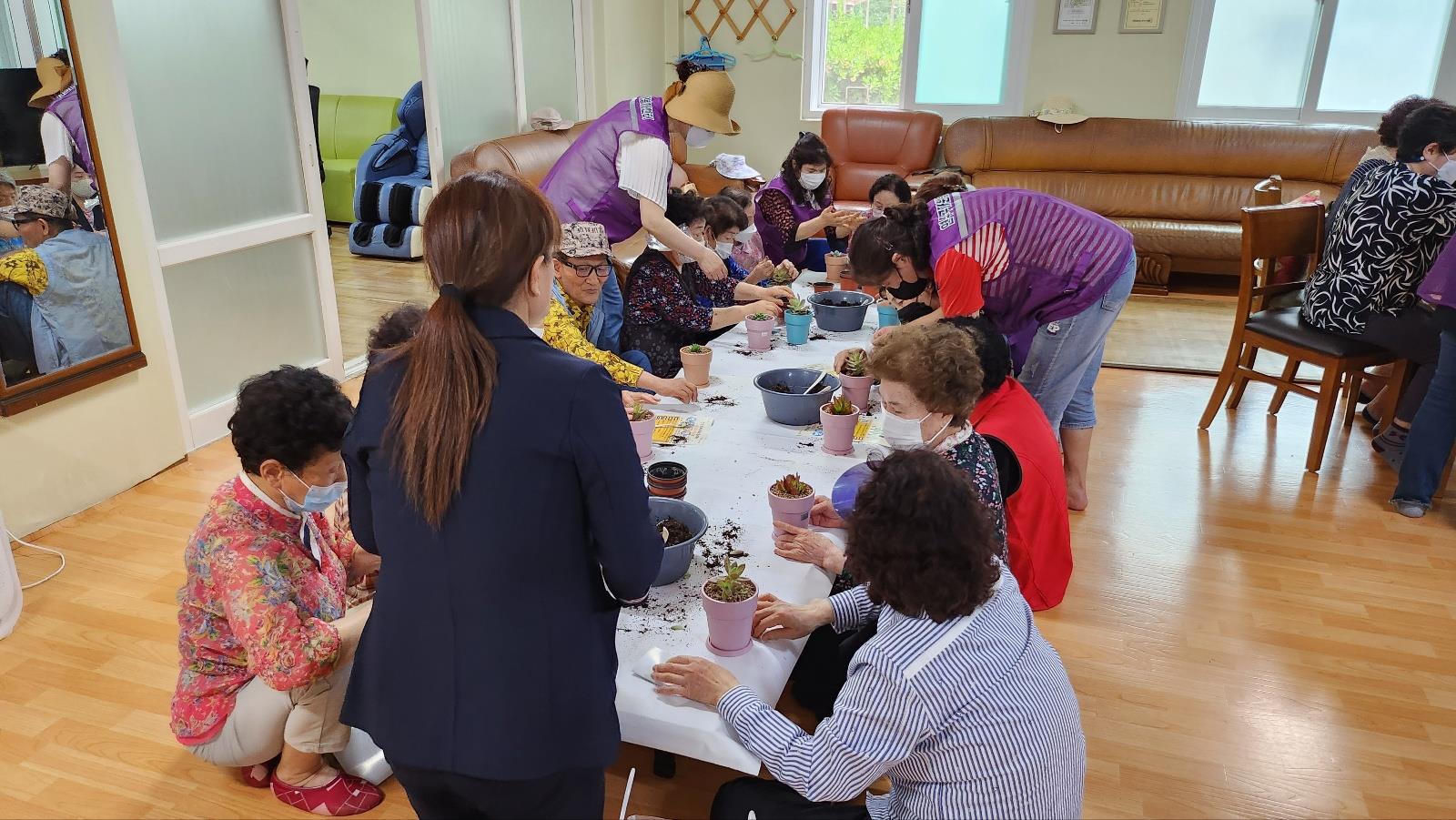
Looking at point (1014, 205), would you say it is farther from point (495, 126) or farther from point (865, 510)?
point (495, 126)

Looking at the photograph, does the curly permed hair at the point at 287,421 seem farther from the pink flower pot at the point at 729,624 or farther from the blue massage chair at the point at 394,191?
the blue massage chair at the point at 394,191

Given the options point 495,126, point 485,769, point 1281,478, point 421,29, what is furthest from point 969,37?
point 485,769

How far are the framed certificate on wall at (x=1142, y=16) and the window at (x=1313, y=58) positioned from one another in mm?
Answer: 234

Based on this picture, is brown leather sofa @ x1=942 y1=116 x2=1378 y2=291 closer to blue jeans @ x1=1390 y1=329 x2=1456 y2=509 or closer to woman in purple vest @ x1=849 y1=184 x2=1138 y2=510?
blue jeans @ x1=1390 y1=329 x2=1456 y2=509

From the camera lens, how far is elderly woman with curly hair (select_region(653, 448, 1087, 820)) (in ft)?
4.26

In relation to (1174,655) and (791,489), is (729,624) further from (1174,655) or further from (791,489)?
(1174,655)

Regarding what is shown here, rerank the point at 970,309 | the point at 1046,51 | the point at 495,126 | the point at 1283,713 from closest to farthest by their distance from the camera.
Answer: the point at 1283,713, the point at 970,309, the point at 495,126, the point at 1046,51

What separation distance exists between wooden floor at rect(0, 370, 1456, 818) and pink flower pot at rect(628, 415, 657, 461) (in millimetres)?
683

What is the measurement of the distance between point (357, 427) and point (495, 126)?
5.05 meters

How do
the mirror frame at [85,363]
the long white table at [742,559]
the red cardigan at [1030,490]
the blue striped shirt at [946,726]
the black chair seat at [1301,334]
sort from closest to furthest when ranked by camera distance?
the blue striped shirt at [946,726] < the long white table at [742,559] < the red cardigan at [1030,490] < the mirror frame at [85,363] < the black chair seat at [1301,334]

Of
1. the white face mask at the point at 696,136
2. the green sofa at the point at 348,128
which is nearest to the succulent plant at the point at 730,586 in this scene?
the white face mask at the point at 696,136

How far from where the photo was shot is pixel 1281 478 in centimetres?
362

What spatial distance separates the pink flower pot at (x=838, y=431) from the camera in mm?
2230

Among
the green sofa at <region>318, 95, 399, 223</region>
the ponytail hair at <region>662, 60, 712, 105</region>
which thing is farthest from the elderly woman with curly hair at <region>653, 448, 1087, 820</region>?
the green sofa at <region>318, 95, 399, 223</region>
